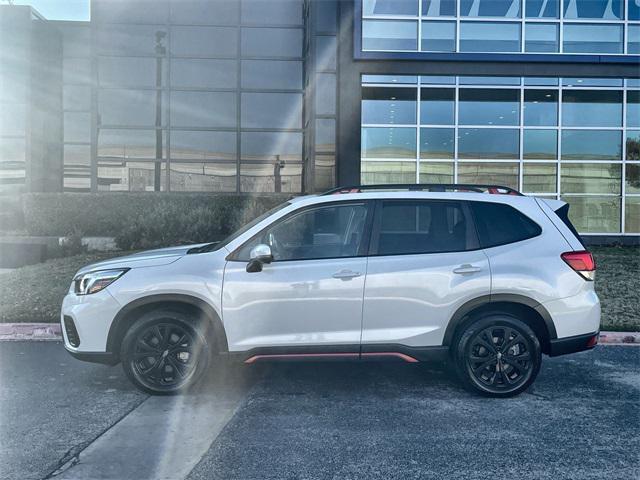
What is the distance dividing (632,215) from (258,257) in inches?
696

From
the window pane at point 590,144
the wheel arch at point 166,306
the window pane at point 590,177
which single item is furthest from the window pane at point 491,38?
the wheel arch at point 166,306

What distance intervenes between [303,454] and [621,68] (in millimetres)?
18910

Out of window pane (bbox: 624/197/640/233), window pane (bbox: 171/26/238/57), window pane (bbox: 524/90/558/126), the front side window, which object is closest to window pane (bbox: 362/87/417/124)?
window pane (bbox: 524/90/558/126)

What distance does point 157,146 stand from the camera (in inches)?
899

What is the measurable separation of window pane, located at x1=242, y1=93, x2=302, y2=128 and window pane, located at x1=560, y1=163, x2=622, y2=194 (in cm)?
895

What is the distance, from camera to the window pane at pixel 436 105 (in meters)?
19.4

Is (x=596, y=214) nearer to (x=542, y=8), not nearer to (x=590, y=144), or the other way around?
(x=590, y=144)

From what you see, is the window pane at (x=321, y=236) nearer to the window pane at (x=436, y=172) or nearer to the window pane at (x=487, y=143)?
the window pane at (x=436, y=172)

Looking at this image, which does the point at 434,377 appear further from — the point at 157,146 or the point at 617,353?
the point at 157,146

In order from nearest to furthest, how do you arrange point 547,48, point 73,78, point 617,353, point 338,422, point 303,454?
point 303,454
point 338,422
point 617,353
point 547,48
point 73,78

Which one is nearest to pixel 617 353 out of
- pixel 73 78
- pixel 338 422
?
pixel 338 422

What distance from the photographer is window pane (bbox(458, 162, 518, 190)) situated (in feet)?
64.5

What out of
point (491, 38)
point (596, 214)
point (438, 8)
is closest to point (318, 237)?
point (438, 8)

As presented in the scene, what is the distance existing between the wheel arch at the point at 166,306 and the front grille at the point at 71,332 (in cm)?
31
